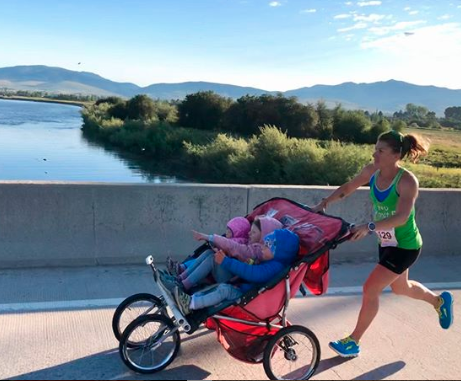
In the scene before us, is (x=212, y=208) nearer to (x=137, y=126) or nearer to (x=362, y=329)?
(x=362, y=329)

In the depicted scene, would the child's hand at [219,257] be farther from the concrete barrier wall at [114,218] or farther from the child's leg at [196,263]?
the concrete barrier wall at [114,218]

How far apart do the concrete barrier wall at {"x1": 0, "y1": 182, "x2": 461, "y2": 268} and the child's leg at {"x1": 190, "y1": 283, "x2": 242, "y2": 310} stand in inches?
103

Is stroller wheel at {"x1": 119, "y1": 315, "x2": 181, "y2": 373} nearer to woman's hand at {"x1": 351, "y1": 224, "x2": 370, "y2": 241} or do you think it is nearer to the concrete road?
the concrete road

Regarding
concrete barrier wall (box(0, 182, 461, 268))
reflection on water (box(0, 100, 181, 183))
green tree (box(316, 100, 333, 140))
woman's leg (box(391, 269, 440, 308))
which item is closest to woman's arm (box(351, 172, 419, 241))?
woman's leg (box(391, 269, 440, 308))

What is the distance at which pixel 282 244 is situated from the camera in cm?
375

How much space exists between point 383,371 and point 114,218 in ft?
11.2

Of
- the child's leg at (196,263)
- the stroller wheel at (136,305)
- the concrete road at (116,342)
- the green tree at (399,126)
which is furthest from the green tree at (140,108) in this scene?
the child's leg at (196,263)

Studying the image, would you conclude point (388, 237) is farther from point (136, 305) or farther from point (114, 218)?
point (114, 218)

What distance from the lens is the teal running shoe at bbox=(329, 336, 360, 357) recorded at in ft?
13.3

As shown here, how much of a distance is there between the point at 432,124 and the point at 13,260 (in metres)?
60.7

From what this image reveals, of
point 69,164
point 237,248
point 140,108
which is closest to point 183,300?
point 237,248

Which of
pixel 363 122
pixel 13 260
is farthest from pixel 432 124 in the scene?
pixel 13 260

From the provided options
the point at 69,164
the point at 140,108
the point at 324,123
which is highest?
the point at 324,123

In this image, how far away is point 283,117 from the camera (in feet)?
109
